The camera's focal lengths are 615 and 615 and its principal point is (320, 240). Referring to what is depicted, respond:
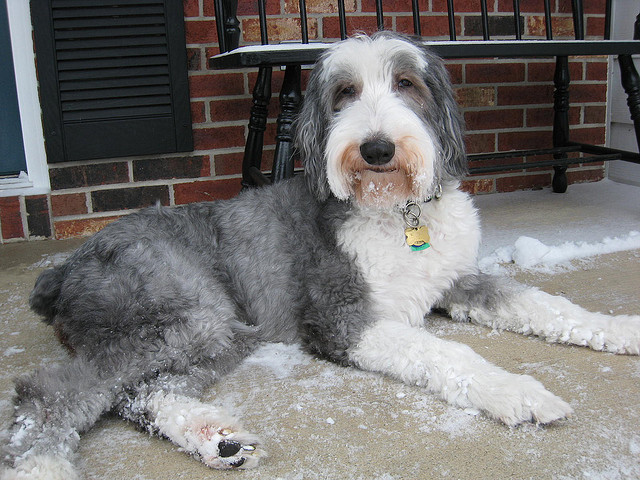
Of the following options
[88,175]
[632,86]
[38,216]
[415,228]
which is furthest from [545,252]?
[38,216]

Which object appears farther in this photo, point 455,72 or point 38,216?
point 455,72

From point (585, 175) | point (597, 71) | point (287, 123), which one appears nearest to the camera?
point (287, 123)

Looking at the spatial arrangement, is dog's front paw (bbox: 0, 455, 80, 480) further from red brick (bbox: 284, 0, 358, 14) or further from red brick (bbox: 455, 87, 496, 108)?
red brick (bbox: 455, 87, 496, 108)

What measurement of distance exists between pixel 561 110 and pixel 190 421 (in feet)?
12.3

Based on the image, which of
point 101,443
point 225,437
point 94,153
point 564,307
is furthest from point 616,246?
point 94,153

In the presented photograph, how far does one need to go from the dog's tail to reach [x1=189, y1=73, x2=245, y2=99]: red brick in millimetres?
2040

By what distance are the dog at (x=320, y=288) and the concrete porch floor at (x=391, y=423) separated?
6cm

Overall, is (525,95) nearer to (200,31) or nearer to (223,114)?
(223,114)

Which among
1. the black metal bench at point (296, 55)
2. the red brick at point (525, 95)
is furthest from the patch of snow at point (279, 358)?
the red brick at point (525, 95)

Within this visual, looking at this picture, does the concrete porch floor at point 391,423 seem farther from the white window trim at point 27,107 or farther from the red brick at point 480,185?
the red brick at point 480,185

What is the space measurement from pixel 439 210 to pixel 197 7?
94.0 inches

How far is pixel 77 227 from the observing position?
4.06 m

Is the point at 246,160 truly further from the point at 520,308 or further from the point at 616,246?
the point at 616,246

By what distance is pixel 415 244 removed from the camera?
2.39 metres
